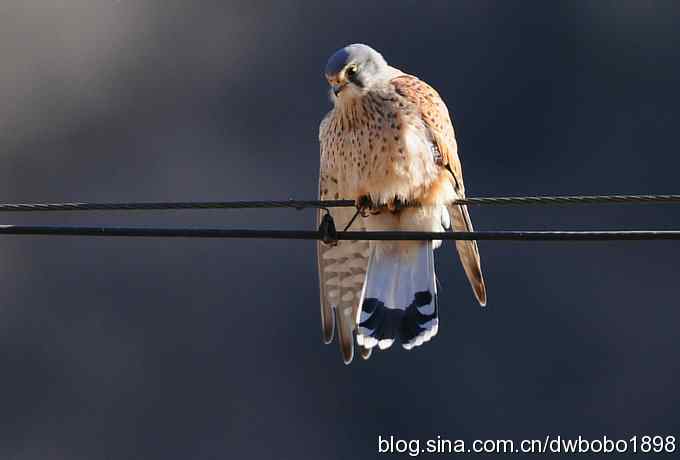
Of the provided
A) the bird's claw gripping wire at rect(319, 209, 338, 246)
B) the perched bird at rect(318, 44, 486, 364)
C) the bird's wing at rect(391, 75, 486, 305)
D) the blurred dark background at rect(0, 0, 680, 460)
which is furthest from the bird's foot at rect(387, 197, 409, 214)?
the blurred dark background at rect(0, 0, 680, 460)

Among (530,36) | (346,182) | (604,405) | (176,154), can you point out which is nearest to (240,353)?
(176,154)

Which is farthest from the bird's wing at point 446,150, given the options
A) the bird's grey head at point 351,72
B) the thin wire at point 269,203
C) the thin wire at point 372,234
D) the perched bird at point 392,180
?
the thin wire at point 372,234

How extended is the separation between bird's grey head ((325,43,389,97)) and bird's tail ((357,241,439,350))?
58 cm

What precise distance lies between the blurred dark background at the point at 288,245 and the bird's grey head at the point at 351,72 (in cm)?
467

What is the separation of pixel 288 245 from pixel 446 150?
5.22 metres

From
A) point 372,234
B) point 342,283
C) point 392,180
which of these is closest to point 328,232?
point 372,234

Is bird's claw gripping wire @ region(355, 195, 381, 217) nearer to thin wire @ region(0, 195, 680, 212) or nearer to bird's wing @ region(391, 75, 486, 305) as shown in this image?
bird's wing @ region(391, 75, 486, 305)

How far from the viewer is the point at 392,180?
18.2 feet

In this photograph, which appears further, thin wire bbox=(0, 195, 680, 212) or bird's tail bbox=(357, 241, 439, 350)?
bird's tail bbox=(357, 241, 439, 350)

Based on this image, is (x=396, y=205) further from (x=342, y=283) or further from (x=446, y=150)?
(x=342, y=283)

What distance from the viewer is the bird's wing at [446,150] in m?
5.67

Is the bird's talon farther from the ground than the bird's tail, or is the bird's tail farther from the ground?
the bird's talon

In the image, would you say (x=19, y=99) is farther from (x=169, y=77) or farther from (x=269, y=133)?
(x=269, y=133)

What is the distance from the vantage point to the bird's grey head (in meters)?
5.64
